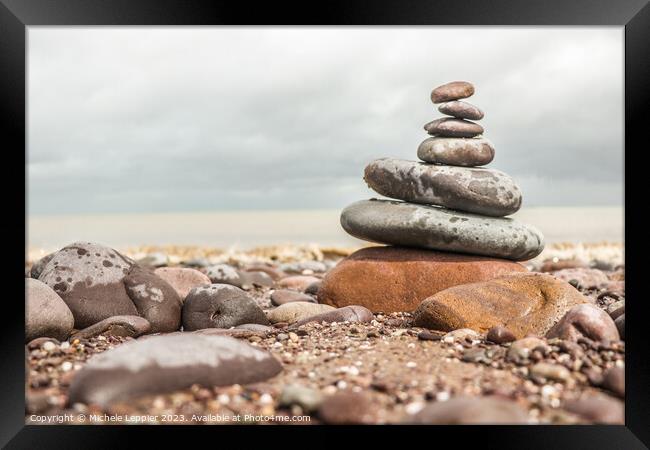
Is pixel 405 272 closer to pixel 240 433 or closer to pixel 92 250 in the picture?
pixel 92 250

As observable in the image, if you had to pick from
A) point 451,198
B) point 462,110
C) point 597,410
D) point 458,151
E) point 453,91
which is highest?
point 453,91

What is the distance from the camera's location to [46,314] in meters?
5.39

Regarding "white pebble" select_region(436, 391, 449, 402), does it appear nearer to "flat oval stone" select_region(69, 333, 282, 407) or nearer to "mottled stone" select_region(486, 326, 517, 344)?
"flat oval stone" select_region(69, 333, 282, 407)

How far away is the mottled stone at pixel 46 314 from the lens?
17.4 ft

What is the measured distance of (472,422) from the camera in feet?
10.6

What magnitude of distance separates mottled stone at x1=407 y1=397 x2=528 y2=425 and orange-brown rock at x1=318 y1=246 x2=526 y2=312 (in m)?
3.80

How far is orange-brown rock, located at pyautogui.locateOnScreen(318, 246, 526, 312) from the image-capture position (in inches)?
281

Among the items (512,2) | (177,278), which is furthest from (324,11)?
(177,278)

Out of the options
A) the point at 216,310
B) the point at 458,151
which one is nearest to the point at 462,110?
the point at 458,151

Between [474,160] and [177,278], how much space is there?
14.4 ft

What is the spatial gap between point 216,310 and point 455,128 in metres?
3.82

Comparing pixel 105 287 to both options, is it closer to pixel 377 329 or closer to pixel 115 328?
pixel 115 328

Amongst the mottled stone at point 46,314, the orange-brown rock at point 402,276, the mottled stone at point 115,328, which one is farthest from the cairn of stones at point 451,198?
the mottled stone at point 46,314

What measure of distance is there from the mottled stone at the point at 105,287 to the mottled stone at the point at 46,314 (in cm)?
32
